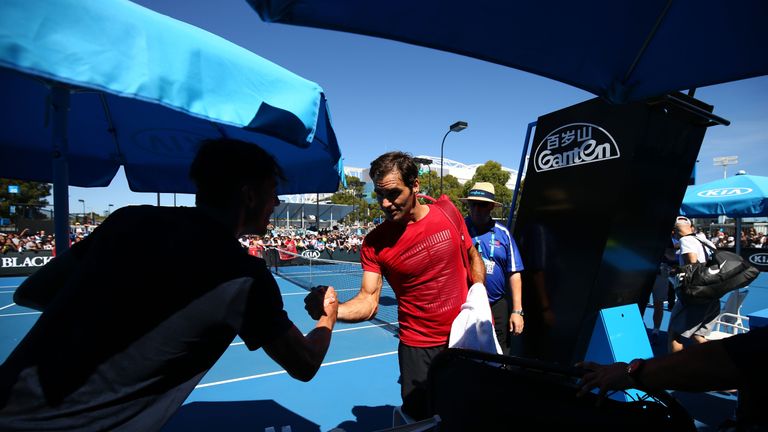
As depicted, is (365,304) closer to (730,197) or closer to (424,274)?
(424,274)

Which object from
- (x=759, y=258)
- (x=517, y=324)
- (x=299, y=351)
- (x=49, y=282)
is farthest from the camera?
(x=759, y=258)

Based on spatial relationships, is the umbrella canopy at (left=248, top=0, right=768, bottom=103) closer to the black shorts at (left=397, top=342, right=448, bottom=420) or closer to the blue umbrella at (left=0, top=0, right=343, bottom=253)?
the blue umbrella at (left=0, top=0, right=343, bottom=253)

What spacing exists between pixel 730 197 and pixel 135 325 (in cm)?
1201

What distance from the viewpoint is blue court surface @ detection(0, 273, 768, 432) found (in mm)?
3977

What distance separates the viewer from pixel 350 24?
4.88 feet

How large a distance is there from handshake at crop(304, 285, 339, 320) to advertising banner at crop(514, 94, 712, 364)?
6.97 ft

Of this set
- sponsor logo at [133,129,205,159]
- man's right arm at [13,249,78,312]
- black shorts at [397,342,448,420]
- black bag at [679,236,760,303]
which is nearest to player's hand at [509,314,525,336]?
black shorts at [397,342,448,420]

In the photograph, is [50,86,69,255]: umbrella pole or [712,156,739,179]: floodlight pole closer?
[50,86,69,255]: umbrella pole

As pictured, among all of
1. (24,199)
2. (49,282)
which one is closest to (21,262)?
(49,282)

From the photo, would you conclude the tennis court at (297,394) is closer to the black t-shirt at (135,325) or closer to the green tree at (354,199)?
the black t-shirt at (135,325)

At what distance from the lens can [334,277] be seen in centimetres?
1641

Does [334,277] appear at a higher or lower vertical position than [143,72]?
lower

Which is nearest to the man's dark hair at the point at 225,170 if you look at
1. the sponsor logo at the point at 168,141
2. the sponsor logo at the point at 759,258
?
the sponsor logo at the point at 168,141

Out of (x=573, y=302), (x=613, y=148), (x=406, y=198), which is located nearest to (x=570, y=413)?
(x=406, y=198)
